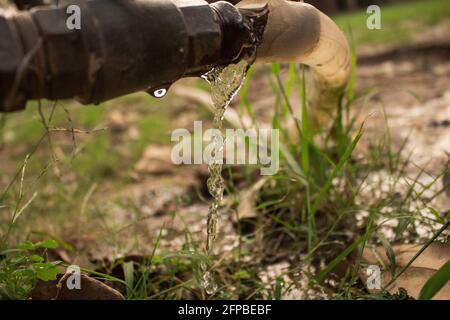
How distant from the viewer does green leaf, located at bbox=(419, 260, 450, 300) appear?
0.99m

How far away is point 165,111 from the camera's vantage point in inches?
131

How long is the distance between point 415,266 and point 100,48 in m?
0.89

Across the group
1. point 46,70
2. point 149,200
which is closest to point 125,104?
point 149,200

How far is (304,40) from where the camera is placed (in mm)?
1334

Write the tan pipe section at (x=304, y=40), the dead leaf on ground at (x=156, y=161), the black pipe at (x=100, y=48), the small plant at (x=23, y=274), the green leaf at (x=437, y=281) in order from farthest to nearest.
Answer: the dead leaf on ground at (x=156, y=161), the tan pipe section at (x=304, y=40), the small plant at (x=23, y=274), the green leaf at (x=437, y=281), the black pipe at (x=100, y=48)

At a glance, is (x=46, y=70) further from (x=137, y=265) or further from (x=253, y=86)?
(x=253, y=86)

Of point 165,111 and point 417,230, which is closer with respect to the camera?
point 417,230

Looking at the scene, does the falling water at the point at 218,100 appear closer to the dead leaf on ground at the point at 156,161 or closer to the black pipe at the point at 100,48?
the black pipe at the point at 100,48

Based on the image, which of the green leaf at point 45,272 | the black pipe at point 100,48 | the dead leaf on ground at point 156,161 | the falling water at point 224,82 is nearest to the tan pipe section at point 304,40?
the falling water at point 224,82

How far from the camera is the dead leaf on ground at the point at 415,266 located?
3.92 feet

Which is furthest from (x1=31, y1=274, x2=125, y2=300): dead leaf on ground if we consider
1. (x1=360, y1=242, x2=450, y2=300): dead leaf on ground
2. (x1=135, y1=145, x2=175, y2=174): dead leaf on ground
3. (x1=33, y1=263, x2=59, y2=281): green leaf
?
(x1=135, y1=145, x2=175, y2=174): dead leaf on ground

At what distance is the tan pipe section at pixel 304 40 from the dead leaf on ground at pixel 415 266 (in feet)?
1.84

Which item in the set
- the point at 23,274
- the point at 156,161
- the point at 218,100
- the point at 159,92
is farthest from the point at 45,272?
the point at 156,161
